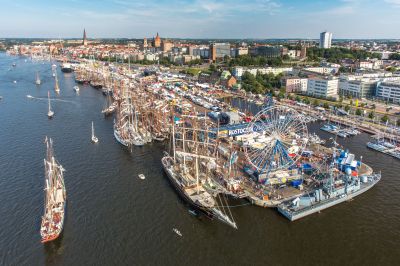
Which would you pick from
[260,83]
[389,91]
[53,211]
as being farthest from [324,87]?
[53,211]

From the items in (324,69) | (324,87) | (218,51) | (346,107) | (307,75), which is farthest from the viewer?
(218,51)

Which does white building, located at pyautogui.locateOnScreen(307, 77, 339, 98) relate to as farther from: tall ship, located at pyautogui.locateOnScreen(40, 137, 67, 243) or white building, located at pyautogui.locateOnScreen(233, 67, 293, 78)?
tall ship, located at pyautogui.locateOnScreen(40, 137, 67, 243)

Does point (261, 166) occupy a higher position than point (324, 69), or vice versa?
point (324, 69)

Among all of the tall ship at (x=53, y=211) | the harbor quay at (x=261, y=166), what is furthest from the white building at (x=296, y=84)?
the tall ship at (x=53, y=211)

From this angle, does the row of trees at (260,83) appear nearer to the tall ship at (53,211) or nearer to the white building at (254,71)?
the white building at (254,71)

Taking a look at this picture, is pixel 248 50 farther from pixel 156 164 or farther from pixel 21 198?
pixel 21 198

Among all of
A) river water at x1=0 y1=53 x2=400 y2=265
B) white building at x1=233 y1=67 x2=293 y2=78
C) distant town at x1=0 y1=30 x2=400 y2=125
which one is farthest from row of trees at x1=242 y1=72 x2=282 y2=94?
river water at x1=0 y1=53 x2=400 y2=265

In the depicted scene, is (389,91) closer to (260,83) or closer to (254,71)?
(260,83)
